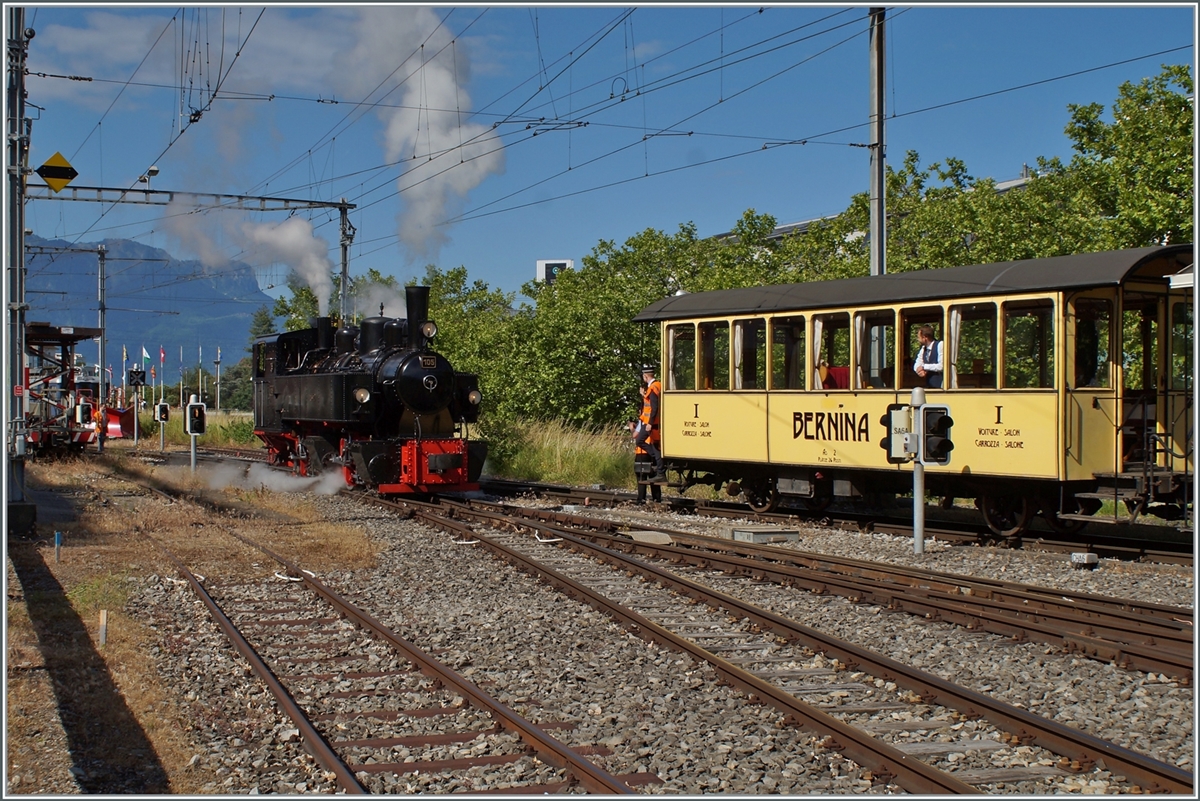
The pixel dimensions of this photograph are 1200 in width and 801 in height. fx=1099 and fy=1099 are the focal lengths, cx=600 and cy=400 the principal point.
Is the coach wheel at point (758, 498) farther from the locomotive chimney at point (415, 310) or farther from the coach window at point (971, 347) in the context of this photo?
the locomotive chimney at point (415, 310)

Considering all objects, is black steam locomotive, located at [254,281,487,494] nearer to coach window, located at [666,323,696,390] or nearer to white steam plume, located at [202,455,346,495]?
white steam plume, located at [202,455,346,495]

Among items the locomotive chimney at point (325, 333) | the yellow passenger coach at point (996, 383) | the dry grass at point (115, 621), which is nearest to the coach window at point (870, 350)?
the yellow passenger coach at point (996, 383)

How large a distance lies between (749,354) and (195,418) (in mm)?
10915

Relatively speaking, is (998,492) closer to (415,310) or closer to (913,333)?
(913,333)

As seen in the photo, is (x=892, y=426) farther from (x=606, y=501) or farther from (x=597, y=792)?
(x=597, y=792)

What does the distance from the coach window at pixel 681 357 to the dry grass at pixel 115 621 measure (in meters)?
5.18

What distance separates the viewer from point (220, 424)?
140 ft

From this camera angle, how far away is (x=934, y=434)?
1141 cm

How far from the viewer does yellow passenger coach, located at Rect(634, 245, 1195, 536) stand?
444 inches

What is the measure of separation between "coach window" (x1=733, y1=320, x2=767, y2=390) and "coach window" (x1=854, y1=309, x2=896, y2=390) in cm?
151

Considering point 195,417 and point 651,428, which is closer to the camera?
point 651,428

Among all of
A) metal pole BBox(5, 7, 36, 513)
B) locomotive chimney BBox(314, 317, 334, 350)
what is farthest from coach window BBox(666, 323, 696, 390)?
metal pole BBox(5, 7, 36, 513)

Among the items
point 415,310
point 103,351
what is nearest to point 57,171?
point 415,310

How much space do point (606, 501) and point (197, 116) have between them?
961 cm
